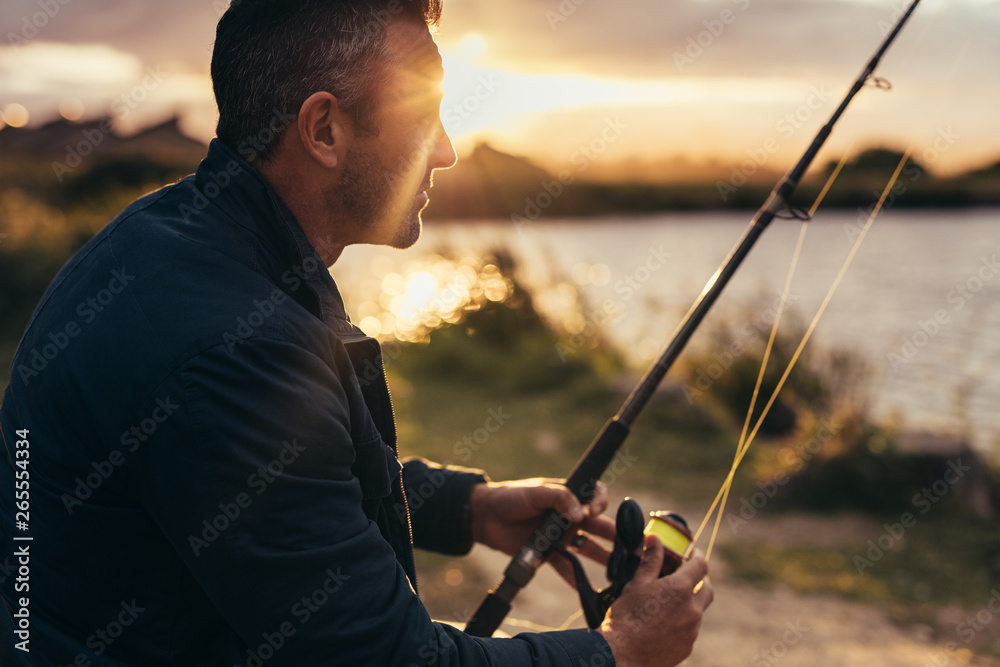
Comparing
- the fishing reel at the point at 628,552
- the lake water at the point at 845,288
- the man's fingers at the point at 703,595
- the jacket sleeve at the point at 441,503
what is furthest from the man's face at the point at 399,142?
the lake water at the point at 845,288

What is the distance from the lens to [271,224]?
4.78 feet

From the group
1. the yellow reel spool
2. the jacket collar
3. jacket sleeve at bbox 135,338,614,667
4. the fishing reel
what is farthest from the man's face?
the yellow reel spool

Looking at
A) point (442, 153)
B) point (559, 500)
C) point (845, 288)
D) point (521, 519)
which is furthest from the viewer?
point (845, 288)

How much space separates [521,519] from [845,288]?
16690mm

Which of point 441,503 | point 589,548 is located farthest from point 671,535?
point 441,503

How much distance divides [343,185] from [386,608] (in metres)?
0.87

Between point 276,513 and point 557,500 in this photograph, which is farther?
point 557,500

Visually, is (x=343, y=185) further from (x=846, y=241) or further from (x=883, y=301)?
(x=846, y=241)

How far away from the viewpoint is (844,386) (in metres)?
5.98

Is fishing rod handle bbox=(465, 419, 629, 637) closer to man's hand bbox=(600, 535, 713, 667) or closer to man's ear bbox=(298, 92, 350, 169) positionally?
man's hand bbox=(600, 535, 713, 667)

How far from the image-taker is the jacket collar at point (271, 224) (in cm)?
142

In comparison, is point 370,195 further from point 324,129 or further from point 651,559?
point 651,559

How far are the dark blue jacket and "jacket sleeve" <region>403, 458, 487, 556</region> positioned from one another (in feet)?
2.22

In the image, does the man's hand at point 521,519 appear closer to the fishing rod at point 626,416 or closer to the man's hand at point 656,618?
the fishing rod at point 626,416
